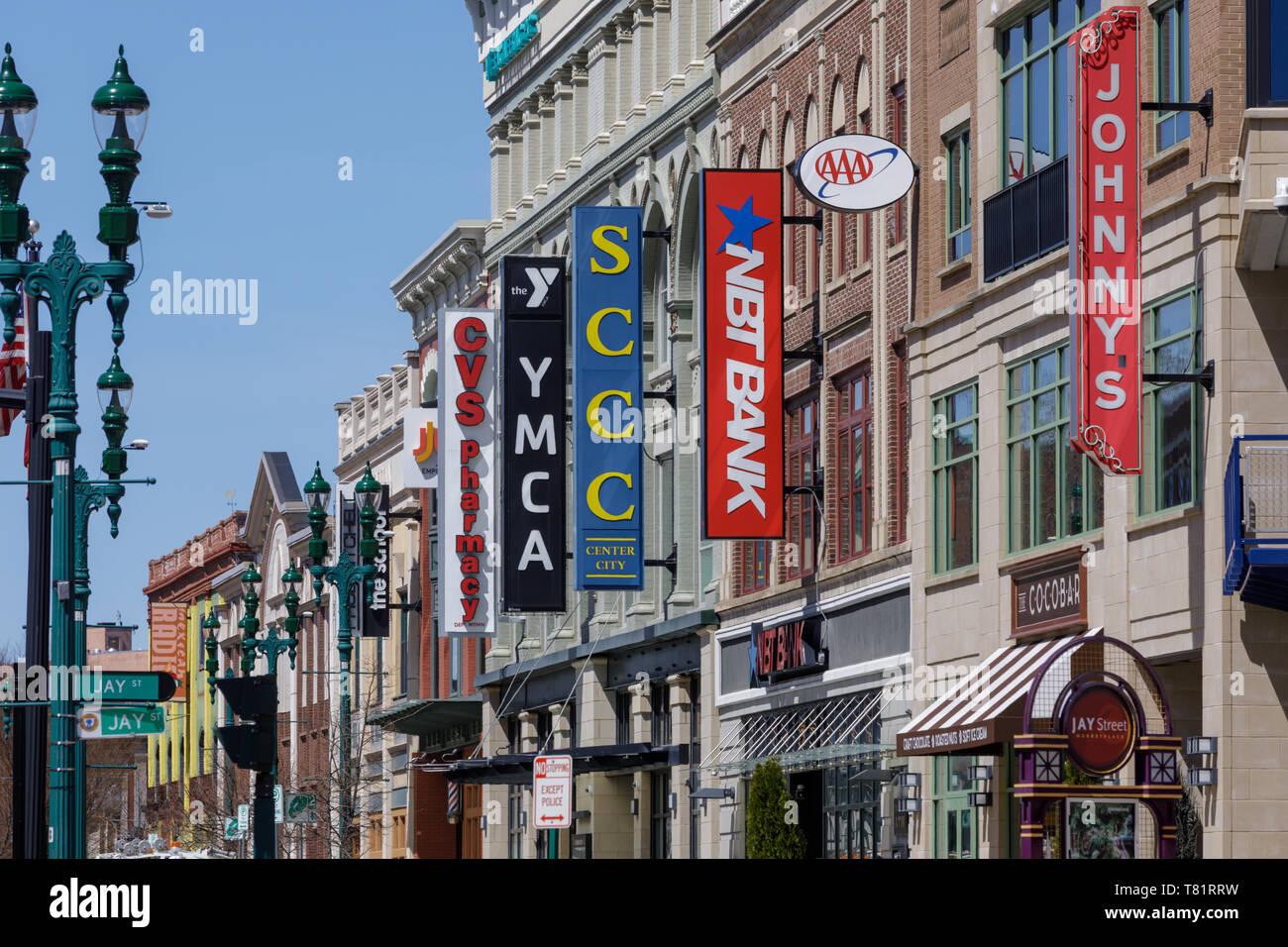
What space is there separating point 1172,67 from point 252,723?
508 inches

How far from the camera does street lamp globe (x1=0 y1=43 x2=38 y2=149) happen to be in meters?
20.9

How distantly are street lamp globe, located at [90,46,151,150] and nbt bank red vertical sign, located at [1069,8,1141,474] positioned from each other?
1039 centimetres

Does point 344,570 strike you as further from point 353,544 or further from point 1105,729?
point 1105,729

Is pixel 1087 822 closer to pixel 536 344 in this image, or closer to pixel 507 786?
pixel 536 344

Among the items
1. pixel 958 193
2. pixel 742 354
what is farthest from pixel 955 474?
pixel 742 354

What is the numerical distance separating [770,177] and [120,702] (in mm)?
18653

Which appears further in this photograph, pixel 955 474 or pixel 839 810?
pixel 839 810

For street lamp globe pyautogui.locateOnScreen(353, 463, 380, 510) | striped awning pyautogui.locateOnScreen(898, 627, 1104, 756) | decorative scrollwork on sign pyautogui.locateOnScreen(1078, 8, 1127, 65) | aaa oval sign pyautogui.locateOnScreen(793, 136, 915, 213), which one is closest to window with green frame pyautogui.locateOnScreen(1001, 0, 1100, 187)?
aaa oval sign pyautogui.locateOnScreen(793, 136, 915, 213)

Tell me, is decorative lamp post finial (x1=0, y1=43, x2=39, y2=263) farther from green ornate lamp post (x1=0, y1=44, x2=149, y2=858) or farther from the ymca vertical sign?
the ymca vertical sign

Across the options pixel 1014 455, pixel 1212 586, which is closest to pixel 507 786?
pixel 1014 455

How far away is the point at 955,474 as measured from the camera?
107 ft

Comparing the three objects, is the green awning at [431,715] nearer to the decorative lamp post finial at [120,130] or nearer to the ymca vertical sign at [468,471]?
the ymca vertical sign at [468,471]

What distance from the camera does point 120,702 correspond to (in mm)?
21469
